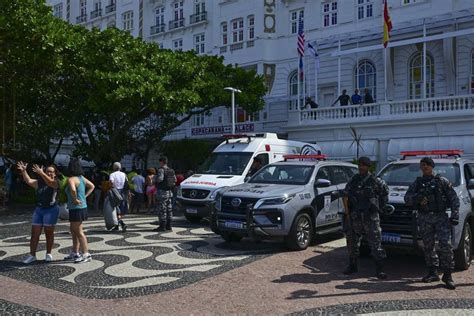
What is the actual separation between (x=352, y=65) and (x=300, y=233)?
21.5 m

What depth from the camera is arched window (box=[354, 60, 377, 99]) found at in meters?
29.6

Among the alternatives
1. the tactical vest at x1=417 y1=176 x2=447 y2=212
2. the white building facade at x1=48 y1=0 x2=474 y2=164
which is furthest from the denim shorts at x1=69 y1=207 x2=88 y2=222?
the white building facade at x1=48 y1=0 x2=474 y2=164

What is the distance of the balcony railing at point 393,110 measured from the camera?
74.1 ft

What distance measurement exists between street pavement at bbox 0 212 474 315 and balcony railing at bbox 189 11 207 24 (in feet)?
92.6

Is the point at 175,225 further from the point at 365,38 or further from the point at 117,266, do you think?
the point at 365,38

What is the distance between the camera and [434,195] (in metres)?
7.71

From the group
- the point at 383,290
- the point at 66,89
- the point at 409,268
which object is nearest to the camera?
the point at 383,290

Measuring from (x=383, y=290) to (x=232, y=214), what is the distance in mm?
3960

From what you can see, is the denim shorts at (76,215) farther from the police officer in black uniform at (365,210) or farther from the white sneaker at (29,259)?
the police officer in black uniform at (365,210)

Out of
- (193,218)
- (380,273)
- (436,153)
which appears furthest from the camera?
(193,218)

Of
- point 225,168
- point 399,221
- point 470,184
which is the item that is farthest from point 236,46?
point 399,221

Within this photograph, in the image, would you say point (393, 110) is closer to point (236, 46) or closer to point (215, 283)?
point (236, 46)

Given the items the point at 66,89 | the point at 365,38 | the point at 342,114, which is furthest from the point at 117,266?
the point at 365,38

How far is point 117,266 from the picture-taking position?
9.07 meters
